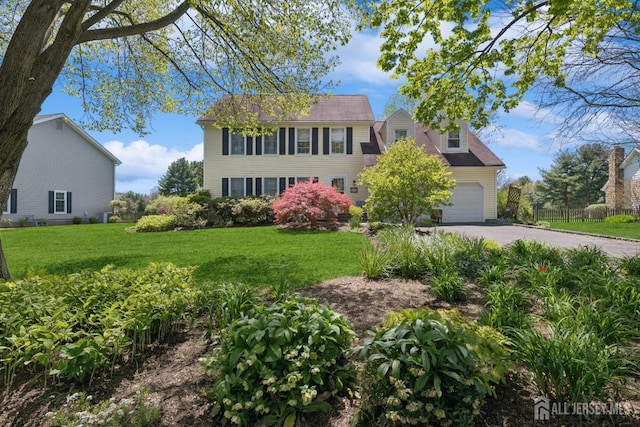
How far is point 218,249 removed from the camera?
832 centimetres

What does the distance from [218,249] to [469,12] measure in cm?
753

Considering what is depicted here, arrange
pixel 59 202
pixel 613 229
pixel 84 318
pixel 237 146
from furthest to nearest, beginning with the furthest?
pixel 59 202
pixel 237 146
pixel 613 229
pixel 84 318

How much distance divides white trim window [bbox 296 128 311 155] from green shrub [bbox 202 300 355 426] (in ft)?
52.7

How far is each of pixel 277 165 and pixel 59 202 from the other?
14.8 meters

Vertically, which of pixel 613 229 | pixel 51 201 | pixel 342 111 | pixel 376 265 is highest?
pixel 342 111

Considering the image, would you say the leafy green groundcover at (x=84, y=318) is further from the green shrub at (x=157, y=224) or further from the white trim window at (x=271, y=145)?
the white trim window at (x=271, y=145)

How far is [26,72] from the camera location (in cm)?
390

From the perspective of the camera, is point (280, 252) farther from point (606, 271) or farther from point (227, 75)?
point (606, 271)

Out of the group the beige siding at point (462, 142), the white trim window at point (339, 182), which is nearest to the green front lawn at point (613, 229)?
the beige siding at point (462, 142)

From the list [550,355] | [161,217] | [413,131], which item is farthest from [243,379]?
[413,131]

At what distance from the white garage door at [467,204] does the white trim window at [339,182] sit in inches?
224

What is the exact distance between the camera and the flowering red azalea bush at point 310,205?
12.5 m

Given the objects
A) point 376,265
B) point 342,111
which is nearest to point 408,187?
point 376,265

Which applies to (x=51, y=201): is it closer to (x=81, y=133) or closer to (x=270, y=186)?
(x=81, y=133)
